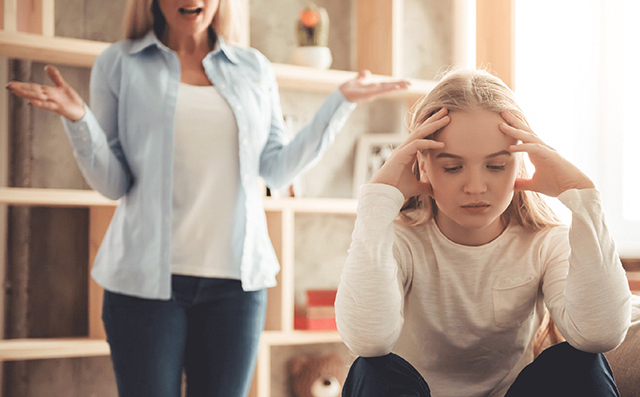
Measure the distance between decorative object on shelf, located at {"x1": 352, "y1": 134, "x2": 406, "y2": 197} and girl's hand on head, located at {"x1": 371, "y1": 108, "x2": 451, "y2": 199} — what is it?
1331mm

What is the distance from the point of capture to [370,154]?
8.20 feet

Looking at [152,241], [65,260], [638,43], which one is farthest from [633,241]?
[65,260]

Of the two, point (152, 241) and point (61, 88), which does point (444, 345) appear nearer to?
point (152, 241)

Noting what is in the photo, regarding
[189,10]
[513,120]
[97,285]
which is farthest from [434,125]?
[97,285]

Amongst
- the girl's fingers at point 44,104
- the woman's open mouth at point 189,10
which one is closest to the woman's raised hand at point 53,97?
the girl's fingers at point 44,104

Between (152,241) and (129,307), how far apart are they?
14 cm

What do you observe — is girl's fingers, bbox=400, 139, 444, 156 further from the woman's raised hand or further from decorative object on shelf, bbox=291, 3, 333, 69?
decorative object on shelf, bbox=291, 3, 333, 69

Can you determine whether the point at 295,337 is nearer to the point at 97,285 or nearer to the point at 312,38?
the point at 97,285

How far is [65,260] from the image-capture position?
2.07 meters

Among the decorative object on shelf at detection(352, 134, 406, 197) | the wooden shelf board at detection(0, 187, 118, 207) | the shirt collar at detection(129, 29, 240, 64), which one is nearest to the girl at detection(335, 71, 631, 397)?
the shirt collar at detection(129, 29, 240, 64)

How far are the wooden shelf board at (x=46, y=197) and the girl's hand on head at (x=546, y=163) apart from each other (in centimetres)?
129

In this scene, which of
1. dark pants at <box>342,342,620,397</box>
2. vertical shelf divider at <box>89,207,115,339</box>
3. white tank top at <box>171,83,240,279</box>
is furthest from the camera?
vertical shelf divider at <box>89,207,115,339</box>

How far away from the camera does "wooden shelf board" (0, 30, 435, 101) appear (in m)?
1.75

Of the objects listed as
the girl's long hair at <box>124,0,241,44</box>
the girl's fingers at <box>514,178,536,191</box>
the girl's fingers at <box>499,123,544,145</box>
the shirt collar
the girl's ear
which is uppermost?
the girl's long hair at <box>124,0,241,44</box>
